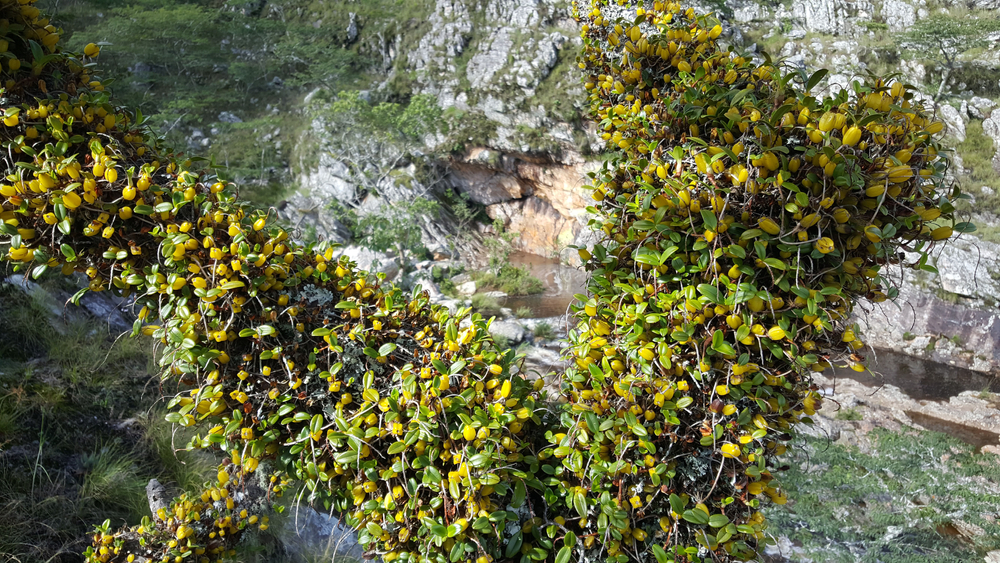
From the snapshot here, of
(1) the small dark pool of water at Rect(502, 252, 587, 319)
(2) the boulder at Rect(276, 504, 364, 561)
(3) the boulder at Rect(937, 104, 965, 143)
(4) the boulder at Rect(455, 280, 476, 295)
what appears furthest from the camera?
(3) the boulder at Rect(937, 104, 965, 143)

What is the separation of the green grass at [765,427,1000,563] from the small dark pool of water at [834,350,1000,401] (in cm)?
166

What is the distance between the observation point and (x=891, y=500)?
4.18 metres

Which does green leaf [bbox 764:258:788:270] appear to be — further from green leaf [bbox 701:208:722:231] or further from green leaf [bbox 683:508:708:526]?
green leaf [bbox 683:508:708:526]

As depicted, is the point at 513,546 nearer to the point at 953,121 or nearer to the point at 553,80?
the point at 553,80

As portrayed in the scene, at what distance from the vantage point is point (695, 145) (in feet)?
4.48

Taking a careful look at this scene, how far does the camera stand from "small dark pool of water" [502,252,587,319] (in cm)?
849

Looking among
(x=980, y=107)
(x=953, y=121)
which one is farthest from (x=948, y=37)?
(x=953, y=121)

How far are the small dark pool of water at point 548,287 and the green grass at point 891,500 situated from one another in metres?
3.66

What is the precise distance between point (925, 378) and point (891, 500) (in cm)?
428

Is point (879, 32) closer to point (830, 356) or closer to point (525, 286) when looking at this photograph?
point (525, 286)

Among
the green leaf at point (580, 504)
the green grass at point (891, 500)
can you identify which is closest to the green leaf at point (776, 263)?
the green leaf at point (580, 504)

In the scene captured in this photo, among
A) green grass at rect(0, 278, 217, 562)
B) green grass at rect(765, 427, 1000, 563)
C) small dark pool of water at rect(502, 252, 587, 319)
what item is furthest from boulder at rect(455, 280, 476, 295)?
green grass at rect(0, 278, 217, 562)

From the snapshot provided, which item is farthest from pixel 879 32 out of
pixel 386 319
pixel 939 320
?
pixel 386 319

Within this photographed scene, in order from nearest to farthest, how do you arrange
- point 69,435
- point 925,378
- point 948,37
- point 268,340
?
point 268,340
point 69,435
point 925,378
point 948,37
